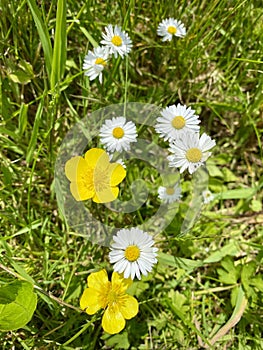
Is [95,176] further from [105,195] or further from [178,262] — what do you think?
[178,262]

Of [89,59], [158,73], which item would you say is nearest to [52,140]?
[89,59]

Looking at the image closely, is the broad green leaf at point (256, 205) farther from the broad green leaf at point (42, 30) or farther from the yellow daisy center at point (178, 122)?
the broad green leaf at point (42, 30)

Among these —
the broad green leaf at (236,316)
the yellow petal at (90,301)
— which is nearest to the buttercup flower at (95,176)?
the yellow petal at (90,301)

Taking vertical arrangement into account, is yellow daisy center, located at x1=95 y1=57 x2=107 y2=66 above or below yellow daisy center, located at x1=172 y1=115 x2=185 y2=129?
above

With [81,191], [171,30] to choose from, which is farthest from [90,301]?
[171,30]

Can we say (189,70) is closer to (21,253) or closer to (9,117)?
(9,117)

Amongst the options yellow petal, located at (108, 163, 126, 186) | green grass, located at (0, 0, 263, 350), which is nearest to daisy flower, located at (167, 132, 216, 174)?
yellow petal, located at (108, 163, 126, 186)

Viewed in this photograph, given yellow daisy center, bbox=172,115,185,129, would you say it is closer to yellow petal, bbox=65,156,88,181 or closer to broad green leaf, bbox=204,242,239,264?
yellow petal, bbox=65,156,88,181
